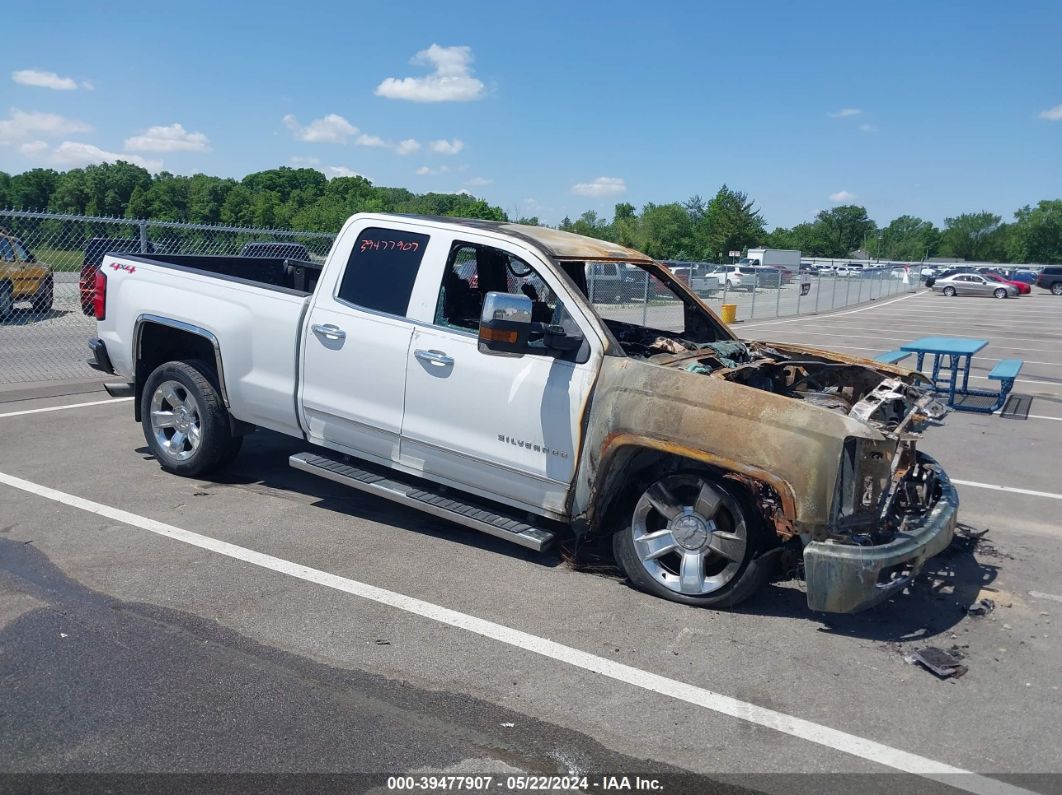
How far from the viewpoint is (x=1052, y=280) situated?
5656cm

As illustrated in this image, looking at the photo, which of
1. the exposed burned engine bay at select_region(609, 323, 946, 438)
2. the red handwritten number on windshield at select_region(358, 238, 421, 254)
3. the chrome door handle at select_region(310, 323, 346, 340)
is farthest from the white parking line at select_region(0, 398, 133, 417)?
the exposed burned engine bay at select_region(609, 323, 946, 438)

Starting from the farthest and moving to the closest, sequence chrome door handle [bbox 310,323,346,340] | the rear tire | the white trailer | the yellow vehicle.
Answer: the white trailer < the rear tire < the yellow vehicle < chrome door handle [bbox 310,323,346,340]

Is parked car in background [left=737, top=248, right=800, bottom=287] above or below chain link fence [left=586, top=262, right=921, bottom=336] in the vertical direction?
above

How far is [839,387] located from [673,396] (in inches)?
71.1

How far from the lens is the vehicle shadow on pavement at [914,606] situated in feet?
15.2

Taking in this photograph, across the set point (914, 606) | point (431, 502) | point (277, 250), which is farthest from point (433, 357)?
point (277, 250)

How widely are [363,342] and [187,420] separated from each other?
182 centimetres

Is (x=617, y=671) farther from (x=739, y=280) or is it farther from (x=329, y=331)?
(x=739, y=280)

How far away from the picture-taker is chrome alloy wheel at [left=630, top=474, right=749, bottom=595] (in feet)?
15.0

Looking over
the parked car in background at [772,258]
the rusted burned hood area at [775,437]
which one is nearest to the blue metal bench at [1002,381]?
the rusted burned hood area at [775,437]

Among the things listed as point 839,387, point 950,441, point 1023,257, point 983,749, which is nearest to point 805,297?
point 950,441

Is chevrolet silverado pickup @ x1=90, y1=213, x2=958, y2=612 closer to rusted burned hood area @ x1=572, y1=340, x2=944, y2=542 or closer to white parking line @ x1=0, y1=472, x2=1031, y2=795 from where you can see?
rusted burned hood area @ x1=572, y1=340, x2=944, y2=542

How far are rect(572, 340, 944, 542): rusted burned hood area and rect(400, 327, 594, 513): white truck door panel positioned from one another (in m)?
0.16

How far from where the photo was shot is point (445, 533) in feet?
18.9
